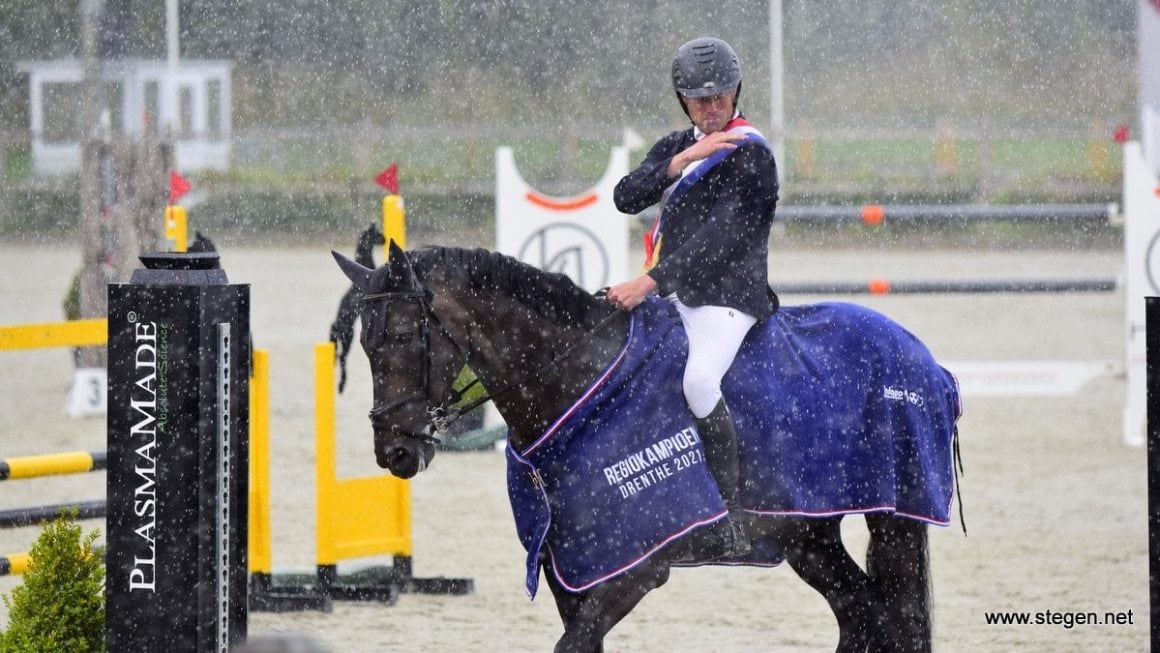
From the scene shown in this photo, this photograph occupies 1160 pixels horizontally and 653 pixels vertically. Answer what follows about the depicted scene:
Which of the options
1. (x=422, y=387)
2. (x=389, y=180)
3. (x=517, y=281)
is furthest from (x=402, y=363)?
(x=389, y=180)

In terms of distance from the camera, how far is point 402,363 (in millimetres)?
3504

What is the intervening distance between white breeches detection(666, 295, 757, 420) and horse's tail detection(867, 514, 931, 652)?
28.9 inches

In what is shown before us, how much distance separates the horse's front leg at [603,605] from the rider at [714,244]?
223mm

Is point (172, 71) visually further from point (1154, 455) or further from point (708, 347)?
point (1154, 455)

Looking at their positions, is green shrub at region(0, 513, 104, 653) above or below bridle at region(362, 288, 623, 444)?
below

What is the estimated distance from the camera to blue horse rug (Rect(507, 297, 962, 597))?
360cm

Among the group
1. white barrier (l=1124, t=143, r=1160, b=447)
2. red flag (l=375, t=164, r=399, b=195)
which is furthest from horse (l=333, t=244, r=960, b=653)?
white barrier (l=1124, t=143, r=1160, b=447)

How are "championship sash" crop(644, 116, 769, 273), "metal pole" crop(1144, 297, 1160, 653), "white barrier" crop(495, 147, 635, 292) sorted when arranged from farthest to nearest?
"white barrier" crop(495, 147, 635, 292)
"championship sash" crop(644, 116, 769, 273)
"metal pole" crop(1144, 297, 1160, 653)

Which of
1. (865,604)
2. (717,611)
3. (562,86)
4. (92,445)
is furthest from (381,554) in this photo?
(562,86)

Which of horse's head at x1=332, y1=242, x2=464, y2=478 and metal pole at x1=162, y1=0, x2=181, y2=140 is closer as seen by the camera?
horse's head at x1=332, y1=242, x2=464, y2=478

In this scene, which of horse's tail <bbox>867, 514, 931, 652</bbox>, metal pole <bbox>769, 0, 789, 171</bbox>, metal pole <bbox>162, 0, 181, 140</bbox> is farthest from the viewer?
metal pole <bbox>162, 0, 181, 140</bbox>

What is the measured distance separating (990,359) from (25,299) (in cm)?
906

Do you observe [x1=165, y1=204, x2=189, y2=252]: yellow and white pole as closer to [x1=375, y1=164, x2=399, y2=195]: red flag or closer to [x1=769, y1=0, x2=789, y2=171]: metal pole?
[x1=375, y1=164, x2=399, y2=195]: red flag

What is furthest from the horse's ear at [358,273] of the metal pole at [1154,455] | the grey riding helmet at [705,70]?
the metal pole at [1154,455]
